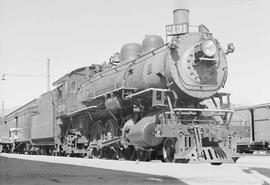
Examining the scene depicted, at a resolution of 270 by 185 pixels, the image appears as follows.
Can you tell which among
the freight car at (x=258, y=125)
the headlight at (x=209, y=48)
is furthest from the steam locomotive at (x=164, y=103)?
the freight car at (x=258, y=125)

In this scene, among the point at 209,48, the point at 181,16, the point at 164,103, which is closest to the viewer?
the point at 164,103

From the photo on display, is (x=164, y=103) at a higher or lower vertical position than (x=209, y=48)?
lower

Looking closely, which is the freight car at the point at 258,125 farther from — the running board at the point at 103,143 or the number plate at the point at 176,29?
the number plate at the point at 176,29

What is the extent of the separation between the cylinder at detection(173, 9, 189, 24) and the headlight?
1.71 meters

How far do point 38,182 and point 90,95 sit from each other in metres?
10.8

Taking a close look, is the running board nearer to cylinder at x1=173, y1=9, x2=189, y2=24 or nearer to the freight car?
cylinder at x1=173, y1=9, x2=189, y2=24

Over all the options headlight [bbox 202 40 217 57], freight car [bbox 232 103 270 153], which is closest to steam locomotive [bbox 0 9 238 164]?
headlight [bbox 202 40 217 57]

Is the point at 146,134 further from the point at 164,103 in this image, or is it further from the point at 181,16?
the point at 181,16

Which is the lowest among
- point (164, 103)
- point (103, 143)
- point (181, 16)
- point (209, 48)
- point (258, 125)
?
point (103, 143)

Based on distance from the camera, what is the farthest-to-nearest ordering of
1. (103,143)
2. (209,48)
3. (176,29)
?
(103,143)
(176,29)
(209,48)

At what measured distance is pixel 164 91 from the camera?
12.5 metres

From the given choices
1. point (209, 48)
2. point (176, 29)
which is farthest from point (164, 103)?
point (176, 29)

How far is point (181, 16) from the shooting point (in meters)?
14.0

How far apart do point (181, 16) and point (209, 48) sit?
6.35 feet
